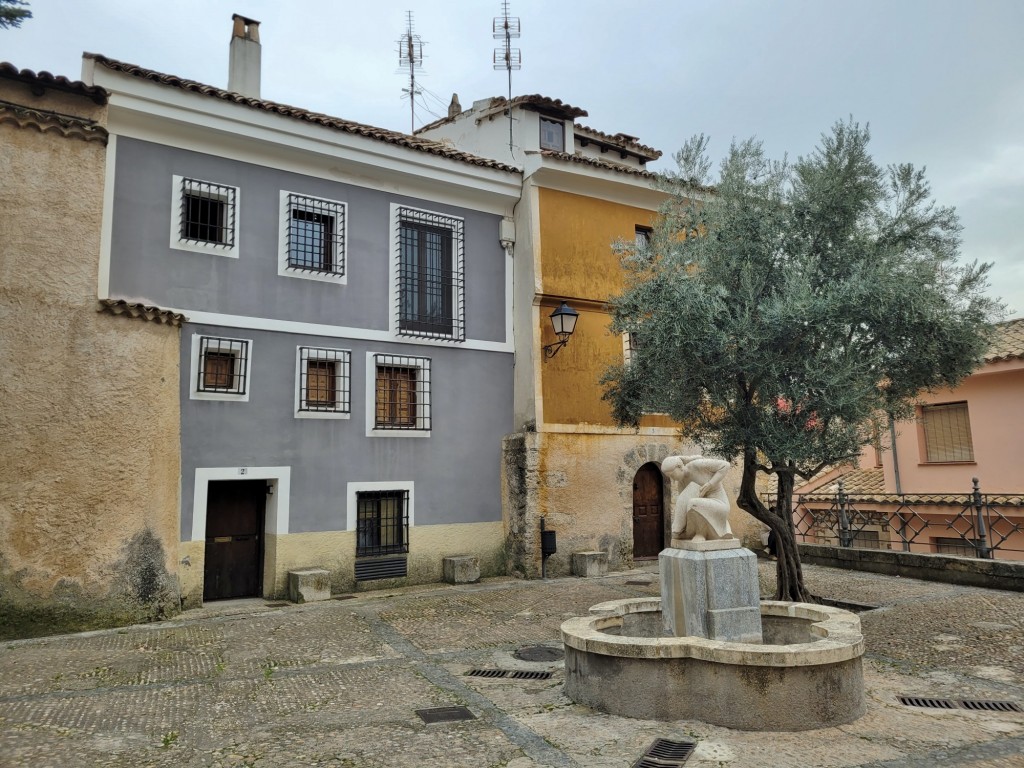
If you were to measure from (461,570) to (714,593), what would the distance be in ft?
24.3

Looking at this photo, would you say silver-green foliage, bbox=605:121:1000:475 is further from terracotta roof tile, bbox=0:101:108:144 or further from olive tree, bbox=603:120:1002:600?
terracotta roof tile, bbox=0:101:108:144

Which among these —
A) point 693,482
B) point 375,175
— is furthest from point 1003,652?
point 375,175

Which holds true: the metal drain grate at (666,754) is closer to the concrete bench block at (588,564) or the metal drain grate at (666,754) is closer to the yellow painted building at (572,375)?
the yellow painted building at (572,375)

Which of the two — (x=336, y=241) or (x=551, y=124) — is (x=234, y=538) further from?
(x=551, y=124)

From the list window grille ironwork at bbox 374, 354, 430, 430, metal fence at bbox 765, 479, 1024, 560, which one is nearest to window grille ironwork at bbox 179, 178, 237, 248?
window grille ironwork at bbox 374, 354, 430, 430

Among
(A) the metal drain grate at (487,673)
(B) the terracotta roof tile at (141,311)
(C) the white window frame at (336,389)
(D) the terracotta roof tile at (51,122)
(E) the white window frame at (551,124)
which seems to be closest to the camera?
(A) the metal drain grate at (487,673)

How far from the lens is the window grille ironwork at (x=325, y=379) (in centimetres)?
1230

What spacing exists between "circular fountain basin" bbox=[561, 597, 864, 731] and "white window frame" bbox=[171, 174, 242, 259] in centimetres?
874

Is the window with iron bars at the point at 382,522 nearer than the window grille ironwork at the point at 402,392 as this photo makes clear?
Yes

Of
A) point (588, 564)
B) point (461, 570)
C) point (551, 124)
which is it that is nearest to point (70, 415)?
point (461, 570)

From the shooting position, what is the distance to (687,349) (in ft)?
31.2

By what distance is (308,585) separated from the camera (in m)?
11.5

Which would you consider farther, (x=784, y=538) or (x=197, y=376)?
(x=197, y=376)

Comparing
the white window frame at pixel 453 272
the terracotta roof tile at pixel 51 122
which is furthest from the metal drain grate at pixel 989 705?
the terracotta roof tile at pixel 51 122
